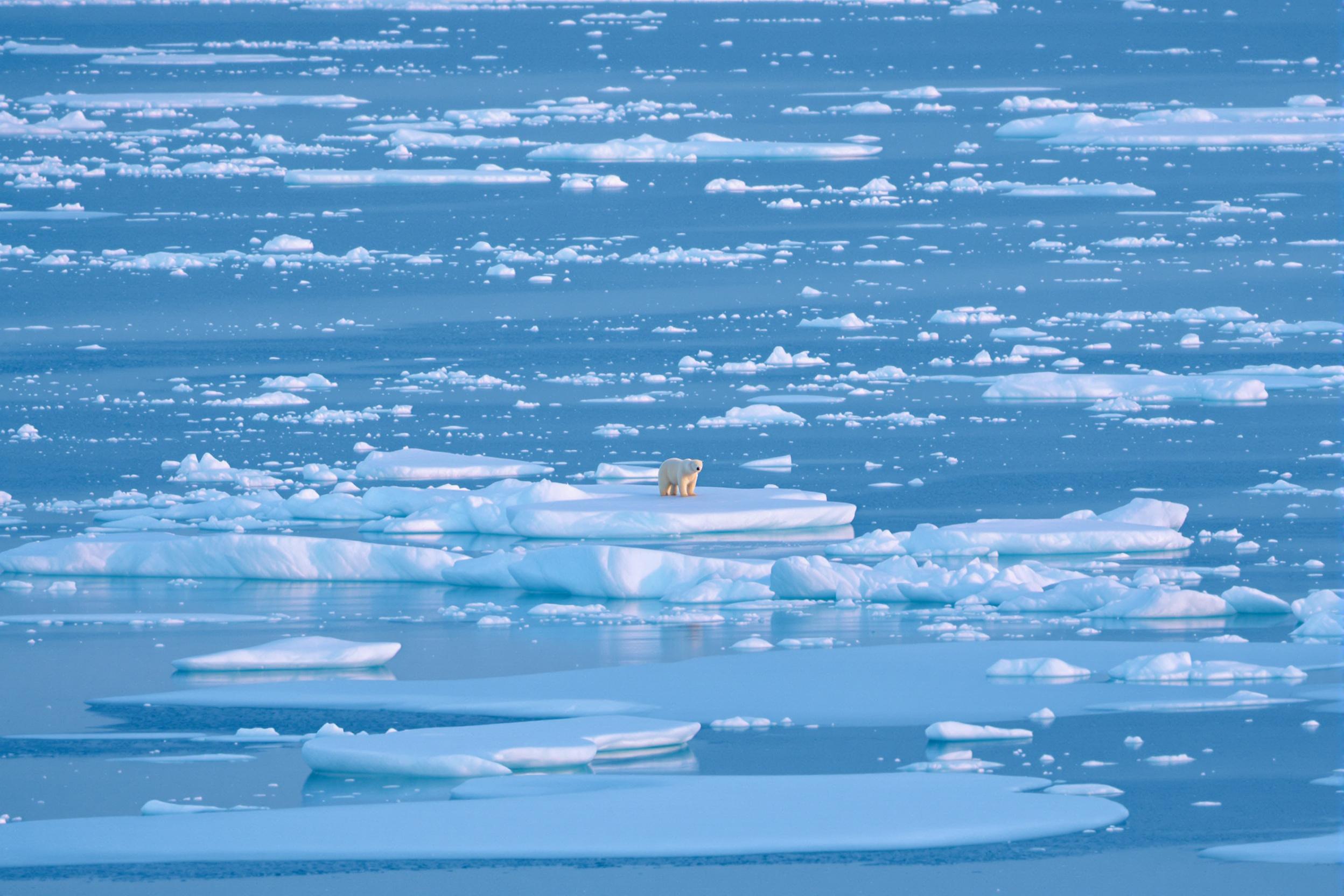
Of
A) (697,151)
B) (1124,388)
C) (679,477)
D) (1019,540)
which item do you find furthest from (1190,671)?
(697,151)

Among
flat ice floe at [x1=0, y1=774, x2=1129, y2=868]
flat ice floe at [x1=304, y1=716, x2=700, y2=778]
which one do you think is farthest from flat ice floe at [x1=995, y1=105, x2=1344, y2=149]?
flat ice floe at [x1=0, y1=774, x2=1129, y2=868]

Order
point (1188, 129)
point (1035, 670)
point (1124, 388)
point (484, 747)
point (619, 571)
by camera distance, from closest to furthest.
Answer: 1. point (484, 747)
2. point (1035, 670)
3. point (619, 571)
4. point (1124, 388)
5. point (1188, 129)

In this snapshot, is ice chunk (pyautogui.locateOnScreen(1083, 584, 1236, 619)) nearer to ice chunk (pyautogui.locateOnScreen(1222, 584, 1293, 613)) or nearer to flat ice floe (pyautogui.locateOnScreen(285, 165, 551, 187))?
ice chunk (pyautogui.locateOnScreen(1222, 584, 1293, 613))

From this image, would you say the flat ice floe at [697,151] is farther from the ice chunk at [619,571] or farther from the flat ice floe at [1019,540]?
the ice chunk at [619,571]

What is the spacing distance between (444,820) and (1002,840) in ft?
4.41

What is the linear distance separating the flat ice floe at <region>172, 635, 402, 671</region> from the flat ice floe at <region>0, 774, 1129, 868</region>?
1852 millimetres

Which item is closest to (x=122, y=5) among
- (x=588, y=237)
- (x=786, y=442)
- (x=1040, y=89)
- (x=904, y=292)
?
(x=1040, y=89)

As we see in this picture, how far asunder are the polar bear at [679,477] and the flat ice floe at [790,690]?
2700 mm

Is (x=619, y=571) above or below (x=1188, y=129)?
below

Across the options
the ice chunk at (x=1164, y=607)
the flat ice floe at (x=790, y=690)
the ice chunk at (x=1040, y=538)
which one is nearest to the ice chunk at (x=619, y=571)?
the ice chunk at (x=1040, y=538)

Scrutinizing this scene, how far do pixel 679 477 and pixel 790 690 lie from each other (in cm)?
334

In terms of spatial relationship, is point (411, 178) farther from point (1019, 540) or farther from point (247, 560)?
point (1019, 540)

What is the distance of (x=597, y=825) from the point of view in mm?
6324

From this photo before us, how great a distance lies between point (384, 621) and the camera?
9.37 meters
